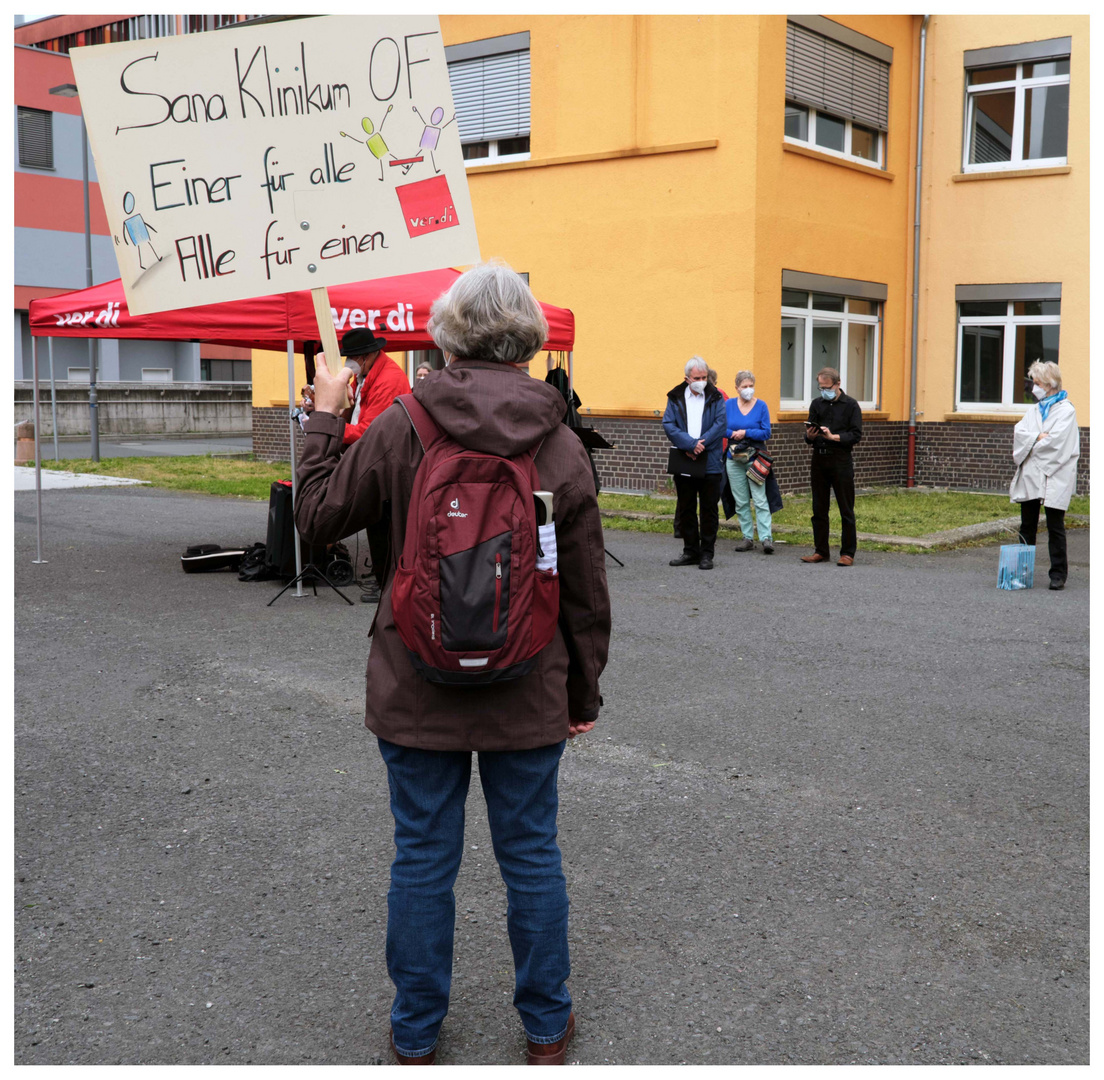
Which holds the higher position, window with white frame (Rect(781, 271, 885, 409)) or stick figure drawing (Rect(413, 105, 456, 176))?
window with white frame (Rect(781, 271, 885, 409))

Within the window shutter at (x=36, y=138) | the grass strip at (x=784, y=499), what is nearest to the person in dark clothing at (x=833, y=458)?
the grass strip at (x=784, y=499)

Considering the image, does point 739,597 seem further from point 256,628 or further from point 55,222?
point 55,222

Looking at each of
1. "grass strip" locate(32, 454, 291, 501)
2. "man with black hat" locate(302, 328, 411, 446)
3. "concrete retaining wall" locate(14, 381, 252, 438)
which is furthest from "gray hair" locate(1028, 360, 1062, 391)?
"concrete retaining wall" locate(14, 381, 252, 438)

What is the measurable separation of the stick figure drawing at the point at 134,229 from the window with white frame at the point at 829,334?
13.9 m

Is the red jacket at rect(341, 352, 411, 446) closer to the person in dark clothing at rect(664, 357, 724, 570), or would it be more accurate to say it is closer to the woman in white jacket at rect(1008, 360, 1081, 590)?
the person in dark clothing at rect(664, 357, 724, 570)

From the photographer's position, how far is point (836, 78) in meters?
17.4

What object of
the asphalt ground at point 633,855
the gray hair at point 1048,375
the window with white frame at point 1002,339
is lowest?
the asphalt ground at point 633,855

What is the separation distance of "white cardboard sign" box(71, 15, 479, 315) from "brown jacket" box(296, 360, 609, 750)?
1.17 meters

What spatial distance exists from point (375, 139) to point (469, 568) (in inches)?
74.0

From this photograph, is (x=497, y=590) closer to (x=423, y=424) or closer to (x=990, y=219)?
(x=423, y=424)

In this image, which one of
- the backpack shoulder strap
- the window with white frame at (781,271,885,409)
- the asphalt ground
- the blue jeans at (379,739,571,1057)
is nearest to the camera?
the backpack shoulder strap

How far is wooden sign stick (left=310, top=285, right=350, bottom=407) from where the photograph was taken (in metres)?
3.21

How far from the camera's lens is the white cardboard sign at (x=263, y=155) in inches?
148

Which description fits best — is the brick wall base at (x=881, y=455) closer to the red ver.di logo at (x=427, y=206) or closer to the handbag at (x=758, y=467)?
the handbag at (x=758, y=467)
